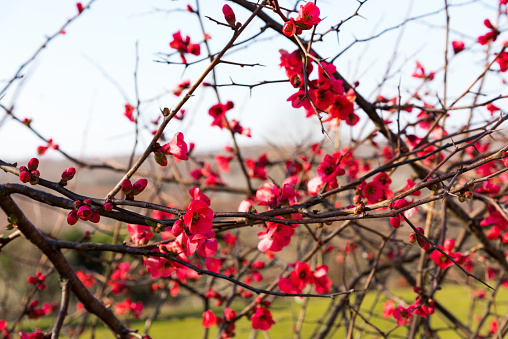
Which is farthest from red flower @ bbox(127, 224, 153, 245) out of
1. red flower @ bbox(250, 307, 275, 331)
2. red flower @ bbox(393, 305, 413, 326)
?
red flower @ bbox(393, 305, 413, 326)

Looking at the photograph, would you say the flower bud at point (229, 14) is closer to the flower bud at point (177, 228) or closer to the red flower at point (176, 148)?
the red flower at point (176, 148)

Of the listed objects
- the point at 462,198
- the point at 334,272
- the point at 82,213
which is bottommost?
the point at 82,213

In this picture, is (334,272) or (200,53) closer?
Result: (200,53)

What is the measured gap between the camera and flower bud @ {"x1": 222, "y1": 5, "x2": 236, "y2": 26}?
1066mm

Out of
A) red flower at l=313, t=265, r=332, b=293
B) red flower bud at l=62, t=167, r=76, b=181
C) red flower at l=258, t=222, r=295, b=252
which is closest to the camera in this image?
red flower bud at l=62, t=167, r=76, b=181

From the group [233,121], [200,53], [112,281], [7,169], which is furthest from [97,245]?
[112,281]

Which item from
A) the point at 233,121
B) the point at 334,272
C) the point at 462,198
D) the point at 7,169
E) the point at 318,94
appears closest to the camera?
the point at 462,198

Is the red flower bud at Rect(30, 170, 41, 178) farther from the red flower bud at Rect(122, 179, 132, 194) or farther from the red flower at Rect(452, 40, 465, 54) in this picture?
the red flower at Rect(452, 40, 465, 54)

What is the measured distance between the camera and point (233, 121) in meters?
2.36

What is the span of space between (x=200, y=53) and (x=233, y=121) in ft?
1.62

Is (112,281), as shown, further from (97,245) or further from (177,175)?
(97,245)

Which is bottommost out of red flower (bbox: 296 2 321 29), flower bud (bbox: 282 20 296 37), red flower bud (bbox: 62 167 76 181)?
red flower bud (bbox: 62 167 76 181)

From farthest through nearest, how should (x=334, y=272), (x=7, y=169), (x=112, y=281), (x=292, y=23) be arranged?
1. (x=334, y=272)
2. (x=112, y=281)
3. (x=292, y=23)
4. (x=7, y=169)

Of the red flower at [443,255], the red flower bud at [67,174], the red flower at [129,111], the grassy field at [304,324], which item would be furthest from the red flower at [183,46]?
the grassy field at [304,324]
